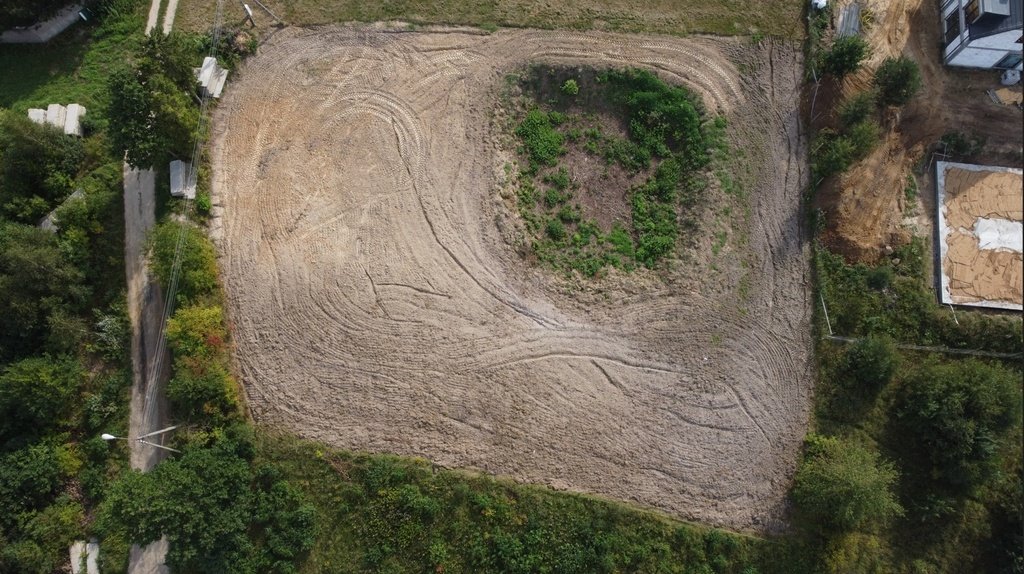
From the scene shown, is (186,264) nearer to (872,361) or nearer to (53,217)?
(53,217)

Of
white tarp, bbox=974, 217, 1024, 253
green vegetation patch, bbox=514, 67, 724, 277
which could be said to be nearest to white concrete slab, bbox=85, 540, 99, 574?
green vegetation patch, bbox=514, 67, 724, 277

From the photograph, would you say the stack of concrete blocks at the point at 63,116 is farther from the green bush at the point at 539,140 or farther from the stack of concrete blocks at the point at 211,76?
the green bush at the point at 539,140

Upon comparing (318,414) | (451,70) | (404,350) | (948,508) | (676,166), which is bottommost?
(948,508)

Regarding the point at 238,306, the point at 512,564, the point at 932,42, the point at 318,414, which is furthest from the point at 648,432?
the point at 932,42

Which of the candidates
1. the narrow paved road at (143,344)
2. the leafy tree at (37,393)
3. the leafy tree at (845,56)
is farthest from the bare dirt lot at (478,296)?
the leafy tree at (37,393)

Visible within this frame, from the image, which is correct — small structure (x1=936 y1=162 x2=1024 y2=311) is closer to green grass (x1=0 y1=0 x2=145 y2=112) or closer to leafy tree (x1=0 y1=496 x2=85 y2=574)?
leafy tree (x1=0 y1=496 x2=85 y2=574)

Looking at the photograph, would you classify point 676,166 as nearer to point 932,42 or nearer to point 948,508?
point 932,42

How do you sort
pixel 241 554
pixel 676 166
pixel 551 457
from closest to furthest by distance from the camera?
1. pixel 241 554
2. pixel 551 457
3. pixel 676 166
